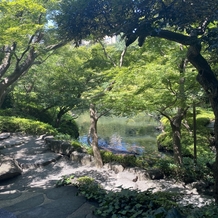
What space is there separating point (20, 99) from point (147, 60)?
28.7 feet

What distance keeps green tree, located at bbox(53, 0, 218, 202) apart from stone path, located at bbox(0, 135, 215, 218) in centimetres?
210

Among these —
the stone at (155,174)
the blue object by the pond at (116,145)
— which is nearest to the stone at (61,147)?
the stone at (155,174)

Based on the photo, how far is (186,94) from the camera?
5.81m

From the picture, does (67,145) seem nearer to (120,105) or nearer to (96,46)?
(120,105)

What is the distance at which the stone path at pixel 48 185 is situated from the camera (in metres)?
3.64

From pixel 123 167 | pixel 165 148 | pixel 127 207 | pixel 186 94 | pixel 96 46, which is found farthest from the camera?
pixel 165 148

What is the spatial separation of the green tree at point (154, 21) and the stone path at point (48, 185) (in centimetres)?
210

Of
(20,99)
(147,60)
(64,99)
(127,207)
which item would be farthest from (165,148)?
(127,207)

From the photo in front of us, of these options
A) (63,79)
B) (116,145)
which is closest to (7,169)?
(63,79)

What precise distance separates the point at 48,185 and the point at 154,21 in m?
3.89

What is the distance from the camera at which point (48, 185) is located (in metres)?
5.03

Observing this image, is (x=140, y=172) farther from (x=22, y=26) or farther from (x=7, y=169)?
(x=22, y=26)

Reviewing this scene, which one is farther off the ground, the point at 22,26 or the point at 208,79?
the point at 22,26

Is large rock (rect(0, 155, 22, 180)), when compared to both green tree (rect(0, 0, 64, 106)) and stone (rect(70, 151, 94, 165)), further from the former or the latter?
green tree (rect(0, 0, 64, 106))
